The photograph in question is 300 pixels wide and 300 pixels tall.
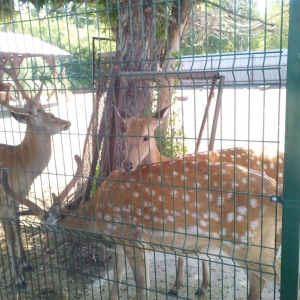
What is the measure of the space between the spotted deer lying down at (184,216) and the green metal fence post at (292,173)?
1.39 ft

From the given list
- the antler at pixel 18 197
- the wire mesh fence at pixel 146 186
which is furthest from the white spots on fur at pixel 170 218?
the antler at pixel 18 197

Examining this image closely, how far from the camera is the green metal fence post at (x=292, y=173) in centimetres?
180

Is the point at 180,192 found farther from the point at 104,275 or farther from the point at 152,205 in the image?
the point at 104,275

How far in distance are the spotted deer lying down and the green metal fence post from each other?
42cm

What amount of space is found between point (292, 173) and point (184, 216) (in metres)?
1.01

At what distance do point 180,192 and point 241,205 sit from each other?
0.44m

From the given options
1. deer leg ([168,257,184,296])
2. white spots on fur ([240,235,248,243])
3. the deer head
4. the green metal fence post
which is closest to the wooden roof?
the deer head

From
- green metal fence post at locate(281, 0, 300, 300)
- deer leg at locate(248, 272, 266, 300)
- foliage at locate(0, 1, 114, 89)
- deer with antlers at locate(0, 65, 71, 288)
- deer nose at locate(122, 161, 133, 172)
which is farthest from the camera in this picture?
deer with antlers at locate(0, 65, 71, 288)

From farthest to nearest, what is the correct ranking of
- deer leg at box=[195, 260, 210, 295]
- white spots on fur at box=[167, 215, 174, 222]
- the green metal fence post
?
deer leg at box=[195, 260, 210, 295]
white spots on fur at box=[167, 215, 174, 222]
the green metal fence post

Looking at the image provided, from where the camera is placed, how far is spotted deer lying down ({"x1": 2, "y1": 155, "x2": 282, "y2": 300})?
8.61 feet

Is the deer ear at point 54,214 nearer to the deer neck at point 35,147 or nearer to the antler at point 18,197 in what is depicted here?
the antler at point 18,197

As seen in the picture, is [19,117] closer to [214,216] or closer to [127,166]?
[127,166]

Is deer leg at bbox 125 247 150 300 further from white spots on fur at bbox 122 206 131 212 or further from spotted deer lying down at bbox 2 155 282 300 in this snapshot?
white spots on fur at bbox 122 206 131 212

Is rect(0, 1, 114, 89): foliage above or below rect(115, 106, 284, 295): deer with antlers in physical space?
above
